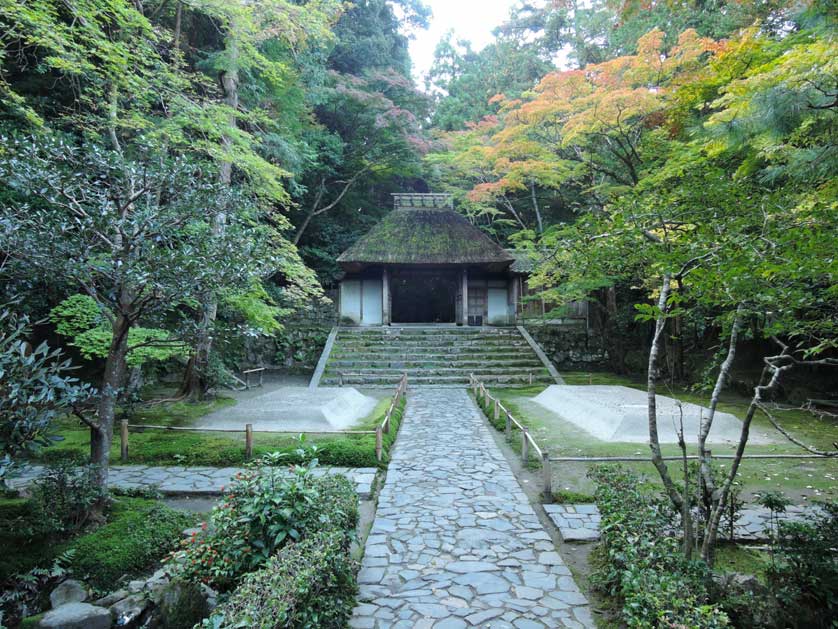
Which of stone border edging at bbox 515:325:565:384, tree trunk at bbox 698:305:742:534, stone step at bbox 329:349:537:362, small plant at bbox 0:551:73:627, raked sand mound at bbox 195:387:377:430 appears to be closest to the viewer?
tree trunk at bbox 698:305:742:534

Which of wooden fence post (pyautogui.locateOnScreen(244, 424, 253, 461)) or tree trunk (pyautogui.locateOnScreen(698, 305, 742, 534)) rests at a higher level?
tree trunk (pyautogui.locateOnScreen(698, 305, 742, 534))

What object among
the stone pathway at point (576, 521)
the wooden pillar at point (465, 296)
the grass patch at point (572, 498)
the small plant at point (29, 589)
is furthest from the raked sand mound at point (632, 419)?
the wooden pillar at point (465, 296)

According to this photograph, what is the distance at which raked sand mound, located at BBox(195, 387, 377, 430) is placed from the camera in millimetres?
8891

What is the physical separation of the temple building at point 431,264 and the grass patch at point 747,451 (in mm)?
8645

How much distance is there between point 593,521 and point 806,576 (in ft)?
6.38

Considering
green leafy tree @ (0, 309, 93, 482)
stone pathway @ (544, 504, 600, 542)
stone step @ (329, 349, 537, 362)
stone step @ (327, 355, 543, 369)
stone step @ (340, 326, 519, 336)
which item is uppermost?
stone step @ (340, 326, 519, 336)

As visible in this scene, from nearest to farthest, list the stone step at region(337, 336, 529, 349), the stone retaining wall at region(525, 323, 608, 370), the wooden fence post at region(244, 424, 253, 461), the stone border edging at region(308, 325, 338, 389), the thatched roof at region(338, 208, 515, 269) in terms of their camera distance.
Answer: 1. the wooden fence post at region(244, 424, 253, 461)
2. the stone border edging at region(308, 325, 338, 389)
3. the stone step at region(337, 336, 529, 349)
4. the thatched roof at region(338, 208, 515, 269)
5. the stone retaining wall at region(525, 323, 608, 370)

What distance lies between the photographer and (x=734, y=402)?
12.4 meters

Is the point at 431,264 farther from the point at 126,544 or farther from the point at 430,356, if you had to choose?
the point at 126,544

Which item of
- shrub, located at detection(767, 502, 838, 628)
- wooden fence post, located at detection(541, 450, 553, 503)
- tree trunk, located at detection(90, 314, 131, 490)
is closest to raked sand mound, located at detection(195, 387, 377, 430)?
tree trunk, located at detection(90, 314, 131, 490)

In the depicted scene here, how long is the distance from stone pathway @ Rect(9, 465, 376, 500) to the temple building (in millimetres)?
12454

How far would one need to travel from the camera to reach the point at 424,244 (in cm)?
1953

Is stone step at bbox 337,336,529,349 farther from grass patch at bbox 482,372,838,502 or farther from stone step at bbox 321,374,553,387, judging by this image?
grass patch at bbox 482,372,838,502

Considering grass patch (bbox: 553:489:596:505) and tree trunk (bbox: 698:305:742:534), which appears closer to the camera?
tree trunk (bbox: 698:305:742:534)
